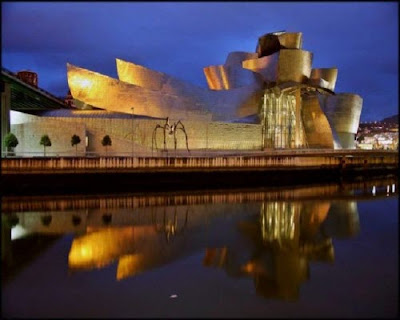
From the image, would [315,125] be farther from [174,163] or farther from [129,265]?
[129,265]

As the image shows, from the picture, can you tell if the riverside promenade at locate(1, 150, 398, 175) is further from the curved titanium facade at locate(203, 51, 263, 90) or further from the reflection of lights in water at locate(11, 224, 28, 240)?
the curved titanium facade at locate(203, 51, 263, 90)

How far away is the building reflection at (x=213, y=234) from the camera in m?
9.26

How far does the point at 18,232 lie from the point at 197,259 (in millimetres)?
6027

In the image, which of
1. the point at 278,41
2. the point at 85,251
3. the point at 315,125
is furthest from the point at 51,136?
the point at 315,125

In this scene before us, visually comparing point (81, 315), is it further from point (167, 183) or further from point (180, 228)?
point (167, 183)

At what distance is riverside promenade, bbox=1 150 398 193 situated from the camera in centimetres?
2095

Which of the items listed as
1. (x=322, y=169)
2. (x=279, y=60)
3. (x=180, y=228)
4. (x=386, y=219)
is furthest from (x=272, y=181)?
(x=279, y=60)

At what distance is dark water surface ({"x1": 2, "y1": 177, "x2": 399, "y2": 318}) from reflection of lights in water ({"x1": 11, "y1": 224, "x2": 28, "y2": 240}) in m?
0.03

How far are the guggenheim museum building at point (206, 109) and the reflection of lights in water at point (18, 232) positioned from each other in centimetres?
1337

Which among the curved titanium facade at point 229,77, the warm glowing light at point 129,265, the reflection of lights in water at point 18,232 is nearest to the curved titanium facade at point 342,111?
the curved titanium facade at point 229,77

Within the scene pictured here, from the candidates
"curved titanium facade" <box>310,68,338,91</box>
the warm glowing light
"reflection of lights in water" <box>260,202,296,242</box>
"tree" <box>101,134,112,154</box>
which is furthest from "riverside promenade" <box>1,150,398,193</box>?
"curved titanium facade" <box>310,68,338,91</box>

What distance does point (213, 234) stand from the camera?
492 inches

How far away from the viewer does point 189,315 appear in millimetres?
6629

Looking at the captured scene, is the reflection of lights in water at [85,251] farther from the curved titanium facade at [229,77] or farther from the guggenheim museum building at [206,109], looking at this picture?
the curved titanium facade at [229,77]
